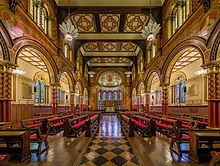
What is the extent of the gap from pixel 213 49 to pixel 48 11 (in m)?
9.69

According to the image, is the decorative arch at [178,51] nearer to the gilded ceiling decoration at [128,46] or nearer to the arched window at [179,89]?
the arched window at [179,89]

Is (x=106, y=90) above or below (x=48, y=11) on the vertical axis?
below

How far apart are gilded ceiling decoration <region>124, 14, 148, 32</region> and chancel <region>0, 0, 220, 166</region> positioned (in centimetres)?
8

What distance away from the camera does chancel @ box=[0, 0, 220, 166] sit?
4.48 meters

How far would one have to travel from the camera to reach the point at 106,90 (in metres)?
30.9

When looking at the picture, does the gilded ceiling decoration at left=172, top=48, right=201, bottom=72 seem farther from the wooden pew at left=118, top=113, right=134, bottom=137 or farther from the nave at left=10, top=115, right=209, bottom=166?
the nave at left=10, top=115, right=209, bottom=166

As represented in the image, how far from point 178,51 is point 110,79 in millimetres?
22313

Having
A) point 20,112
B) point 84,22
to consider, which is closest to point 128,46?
point 84,22

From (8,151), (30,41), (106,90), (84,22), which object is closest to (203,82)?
(84,22)

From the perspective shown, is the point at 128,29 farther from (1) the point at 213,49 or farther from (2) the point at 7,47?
(2) the point at 7,47

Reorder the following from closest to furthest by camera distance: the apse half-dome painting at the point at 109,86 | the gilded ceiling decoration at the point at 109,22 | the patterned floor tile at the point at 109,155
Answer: the patterned floor tile at the point at 109,155, the gilded ceiling decoration at the point at 109,22, the apse half-dome painting at the point at 109,86

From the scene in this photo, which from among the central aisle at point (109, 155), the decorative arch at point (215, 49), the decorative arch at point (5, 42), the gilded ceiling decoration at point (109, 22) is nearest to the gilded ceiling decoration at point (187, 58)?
the decorative arch at point (215, 49)

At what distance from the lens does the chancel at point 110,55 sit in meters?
4.48

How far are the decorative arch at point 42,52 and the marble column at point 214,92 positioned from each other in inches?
302
